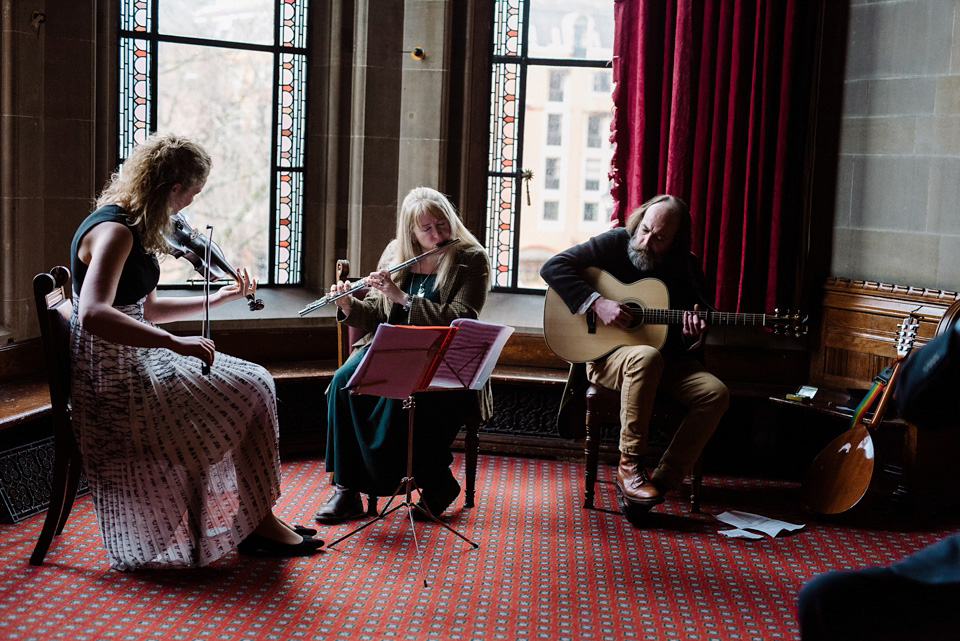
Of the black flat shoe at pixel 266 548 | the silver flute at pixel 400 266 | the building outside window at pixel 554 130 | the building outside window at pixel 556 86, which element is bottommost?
the black flat shoe at pixel 266 548

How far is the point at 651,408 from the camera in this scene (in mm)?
3678

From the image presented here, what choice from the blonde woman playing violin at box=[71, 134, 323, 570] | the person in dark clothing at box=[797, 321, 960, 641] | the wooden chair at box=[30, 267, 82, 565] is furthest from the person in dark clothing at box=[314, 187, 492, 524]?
the person in dark clothing at box=[797, 321, 960, 641]

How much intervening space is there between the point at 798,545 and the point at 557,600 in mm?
1067

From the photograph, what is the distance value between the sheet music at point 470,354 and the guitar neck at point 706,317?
0.87 m

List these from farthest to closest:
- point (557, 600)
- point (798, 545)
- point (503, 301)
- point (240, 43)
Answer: point (503, 301) → point (240, 43) → point (798, 545) → point (557, 600)

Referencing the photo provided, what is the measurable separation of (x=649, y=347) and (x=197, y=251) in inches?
67.1

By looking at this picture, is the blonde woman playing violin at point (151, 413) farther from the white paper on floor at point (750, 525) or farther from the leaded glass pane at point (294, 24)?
the leaded glass pane at point (294, 24)

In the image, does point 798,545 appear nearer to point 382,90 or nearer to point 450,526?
point 450,526

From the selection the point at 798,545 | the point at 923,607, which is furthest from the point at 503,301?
the point at 923,607

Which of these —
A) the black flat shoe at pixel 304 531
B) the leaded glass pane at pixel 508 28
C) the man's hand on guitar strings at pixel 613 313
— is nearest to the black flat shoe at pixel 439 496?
the black flat shoe at pixel 304 531

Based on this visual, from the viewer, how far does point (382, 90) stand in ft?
15.3

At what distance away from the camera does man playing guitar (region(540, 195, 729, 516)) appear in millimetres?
3650

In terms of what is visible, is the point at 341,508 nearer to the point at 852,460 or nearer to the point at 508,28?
the point at 852,460

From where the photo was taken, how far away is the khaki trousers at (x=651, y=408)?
3645 mm
